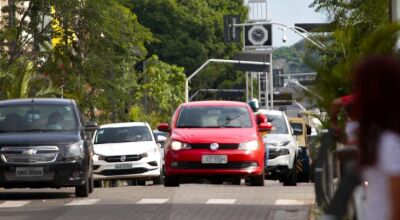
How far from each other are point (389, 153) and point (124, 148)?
24.6 m

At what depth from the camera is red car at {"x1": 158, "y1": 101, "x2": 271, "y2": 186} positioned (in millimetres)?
23594

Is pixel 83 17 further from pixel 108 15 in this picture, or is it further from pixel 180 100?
pixel 180 100

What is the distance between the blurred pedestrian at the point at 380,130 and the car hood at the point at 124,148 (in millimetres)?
24282

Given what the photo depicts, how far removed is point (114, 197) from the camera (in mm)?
21453

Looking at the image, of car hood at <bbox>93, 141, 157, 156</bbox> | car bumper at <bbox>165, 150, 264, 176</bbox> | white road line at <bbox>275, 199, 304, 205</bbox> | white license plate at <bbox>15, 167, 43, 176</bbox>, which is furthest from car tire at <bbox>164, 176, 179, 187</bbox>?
car hood at <bbox>93, 141, 157, 156</bbox>

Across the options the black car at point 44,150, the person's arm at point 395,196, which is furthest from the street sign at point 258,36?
the person's arm at point 395,196

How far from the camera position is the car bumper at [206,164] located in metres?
23.6

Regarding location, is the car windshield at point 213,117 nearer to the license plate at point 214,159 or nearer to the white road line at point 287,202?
the license plate at point 214,159

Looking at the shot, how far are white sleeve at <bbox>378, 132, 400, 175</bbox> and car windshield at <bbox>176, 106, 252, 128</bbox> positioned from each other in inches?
722

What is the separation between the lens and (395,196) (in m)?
5.92

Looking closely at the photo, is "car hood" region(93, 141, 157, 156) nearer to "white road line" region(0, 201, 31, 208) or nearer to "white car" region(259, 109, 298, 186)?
"white car" region(259, 109, 298, 186)

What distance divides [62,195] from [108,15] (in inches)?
785

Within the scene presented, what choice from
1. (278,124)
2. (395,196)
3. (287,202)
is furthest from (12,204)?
(395,196)

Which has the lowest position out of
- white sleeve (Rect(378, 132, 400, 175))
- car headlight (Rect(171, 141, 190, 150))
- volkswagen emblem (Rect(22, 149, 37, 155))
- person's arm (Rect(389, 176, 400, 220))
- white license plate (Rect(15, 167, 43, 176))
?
white license plate (Rect(15, 167, 43, 176))
